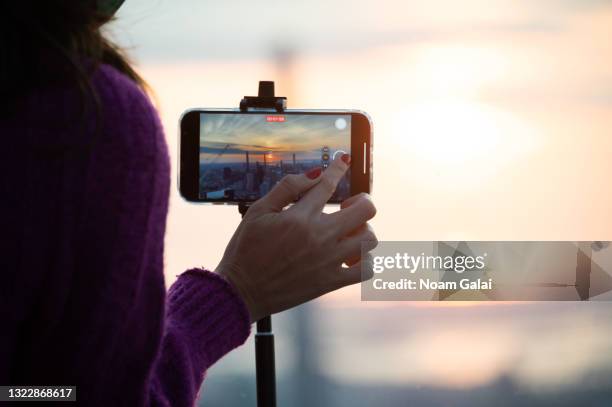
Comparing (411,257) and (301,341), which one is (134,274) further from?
(301,341)

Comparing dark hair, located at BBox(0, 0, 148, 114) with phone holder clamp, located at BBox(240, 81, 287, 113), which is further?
phone holder clamp, located at BBox(240, 81, 287, 113)

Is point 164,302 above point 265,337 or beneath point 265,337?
above

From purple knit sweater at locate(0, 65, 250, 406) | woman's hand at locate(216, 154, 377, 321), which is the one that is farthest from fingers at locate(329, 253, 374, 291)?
purple knit sweater at locate(0, 65, 250, 406)

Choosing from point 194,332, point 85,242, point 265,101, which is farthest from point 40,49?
point 265,101

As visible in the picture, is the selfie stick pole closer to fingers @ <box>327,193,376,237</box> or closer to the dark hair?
fingers @ <box>327,193,376,237</box>

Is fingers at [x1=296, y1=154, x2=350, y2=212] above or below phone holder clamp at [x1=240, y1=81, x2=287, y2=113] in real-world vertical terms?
below

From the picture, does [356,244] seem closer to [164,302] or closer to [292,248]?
[292,248]

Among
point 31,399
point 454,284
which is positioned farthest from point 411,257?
point 31,399

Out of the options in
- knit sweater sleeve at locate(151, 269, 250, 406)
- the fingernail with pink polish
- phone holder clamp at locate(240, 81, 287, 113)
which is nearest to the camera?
knit sweater sleeve at locate(151, 269, 250, 406)
